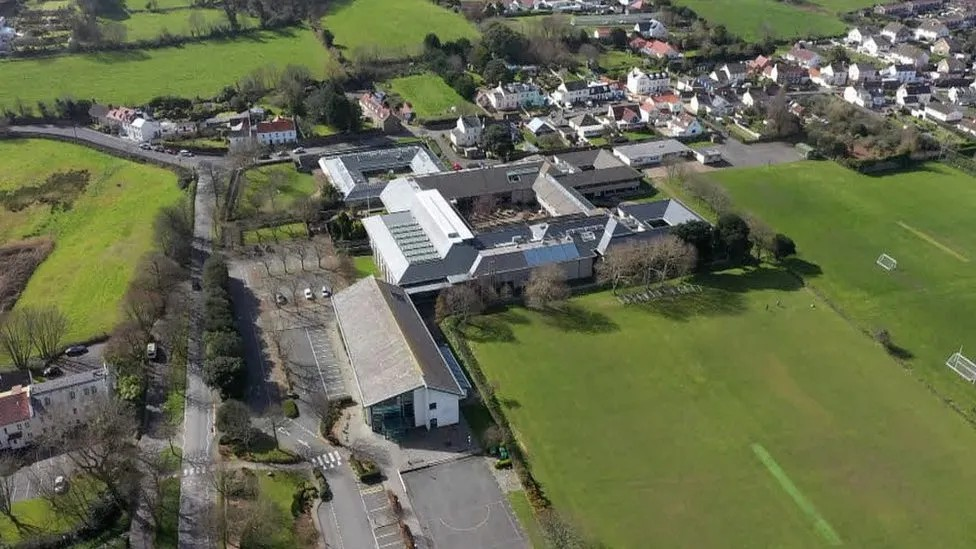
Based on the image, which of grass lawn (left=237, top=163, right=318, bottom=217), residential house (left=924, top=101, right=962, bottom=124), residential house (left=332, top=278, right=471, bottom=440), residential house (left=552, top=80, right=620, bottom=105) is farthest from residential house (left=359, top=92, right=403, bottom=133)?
residential house (left=924, top=101, right=962, bottom=124)

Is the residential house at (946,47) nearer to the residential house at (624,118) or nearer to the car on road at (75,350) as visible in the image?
the residential house at (624,118)

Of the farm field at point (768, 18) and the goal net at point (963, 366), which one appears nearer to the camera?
the goal net at point (963, 366)

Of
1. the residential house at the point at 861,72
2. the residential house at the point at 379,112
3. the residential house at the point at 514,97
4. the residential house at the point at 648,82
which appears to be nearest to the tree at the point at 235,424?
the residential house at the point at 379,112

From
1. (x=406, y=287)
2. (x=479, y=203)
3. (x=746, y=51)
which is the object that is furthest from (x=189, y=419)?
(x=746, y=51)

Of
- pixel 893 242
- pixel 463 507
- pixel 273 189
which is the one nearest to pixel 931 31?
pixel 893 242

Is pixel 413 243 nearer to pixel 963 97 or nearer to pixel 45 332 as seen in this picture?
pixel 45 332
